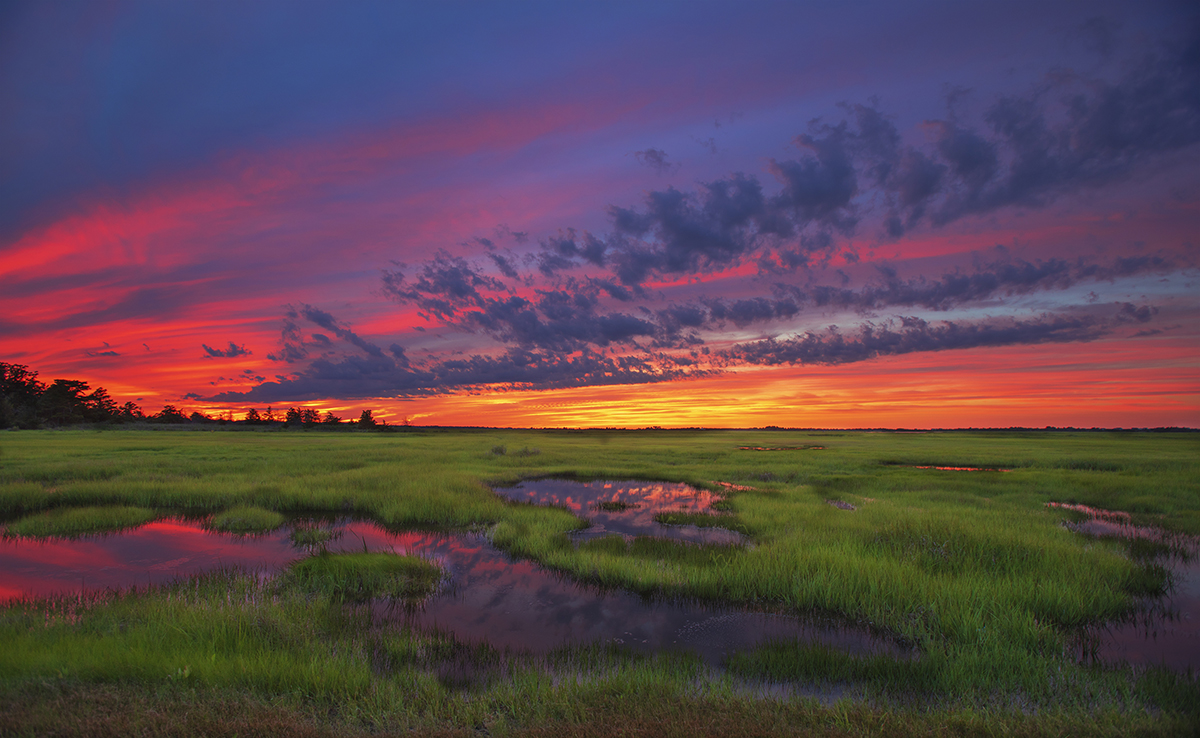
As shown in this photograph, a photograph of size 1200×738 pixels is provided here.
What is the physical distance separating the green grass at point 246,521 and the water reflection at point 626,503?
8.50 m

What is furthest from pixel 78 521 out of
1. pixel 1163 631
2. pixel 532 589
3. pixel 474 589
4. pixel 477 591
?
pixel 1163 631

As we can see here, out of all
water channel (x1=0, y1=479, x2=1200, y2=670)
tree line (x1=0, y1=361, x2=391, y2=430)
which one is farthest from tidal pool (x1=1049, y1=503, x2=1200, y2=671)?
tree line (x1=0, y1=361, x2=391, y2=430)

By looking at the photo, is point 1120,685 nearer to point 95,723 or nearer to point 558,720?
point 558,720

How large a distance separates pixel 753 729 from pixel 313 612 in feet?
23.7

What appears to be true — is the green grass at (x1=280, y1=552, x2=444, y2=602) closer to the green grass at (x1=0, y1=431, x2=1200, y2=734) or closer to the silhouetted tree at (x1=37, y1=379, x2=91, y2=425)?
the green grass at (x1=0, y1=431, x2=1200, y2=734)

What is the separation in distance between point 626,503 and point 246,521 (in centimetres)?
1344

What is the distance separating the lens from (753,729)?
4617 mm

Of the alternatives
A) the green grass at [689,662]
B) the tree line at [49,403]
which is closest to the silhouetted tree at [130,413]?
the tree line at [49,403]

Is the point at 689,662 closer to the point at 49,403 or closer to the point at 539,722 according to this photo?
the point at 539,722

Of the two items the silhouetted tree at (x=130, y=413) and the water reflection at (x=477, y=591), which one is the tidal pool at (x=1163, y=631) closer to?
the water reflection at (x=477, y=591)

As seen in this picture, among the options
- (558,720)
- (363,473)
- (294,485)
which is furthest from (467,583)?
(363,473)

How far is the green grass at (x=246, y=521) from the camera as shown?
14883 mm

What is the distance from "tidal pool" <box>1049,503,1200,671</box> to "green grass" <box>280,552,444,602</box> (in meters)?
11.7

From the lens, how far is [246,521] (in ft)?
50.0
